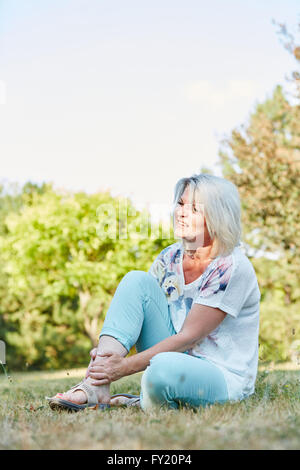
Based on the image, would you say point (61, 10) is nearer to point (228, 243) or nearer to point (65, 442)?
point (228, 243)

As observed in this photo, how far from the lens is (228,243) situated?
2.41 metres

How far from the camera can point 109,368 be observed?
7.25ft

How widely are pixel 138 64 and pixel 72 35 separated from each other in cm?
321

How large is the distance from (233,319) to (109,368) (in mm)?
610

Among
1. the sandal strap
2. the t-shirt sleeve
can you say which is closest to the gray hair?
the t-shirt sleeve

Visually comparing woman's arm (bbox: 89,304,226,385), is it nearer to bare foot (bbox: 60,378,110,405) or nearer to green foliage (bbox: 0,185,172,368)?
bare foot (bbox: 60,378,110,405)

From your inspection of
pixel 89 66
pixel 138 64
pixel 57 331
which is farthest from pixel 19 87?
pixel 57 331

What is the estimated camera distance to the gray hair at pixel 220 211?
2406mm

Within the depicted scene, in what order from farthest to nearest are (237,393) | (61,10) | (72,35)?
(72,35), (61,10), (237,393)

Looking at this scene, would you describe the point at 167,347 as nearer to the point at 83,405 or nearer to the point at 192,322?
the point at 192,322

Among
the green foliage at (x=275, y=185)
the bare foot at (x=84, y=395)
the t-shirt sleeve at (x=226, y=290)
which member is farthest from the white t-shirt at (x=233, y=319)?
the green foliage at (x=275, y=185)

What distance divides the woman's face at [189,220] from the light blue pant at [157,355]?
0.28 metres

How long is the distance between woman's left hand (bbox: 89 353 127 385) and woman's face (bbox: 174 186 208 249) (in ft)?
2.21
